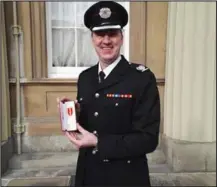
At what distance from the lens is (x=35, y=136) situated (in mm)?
3707

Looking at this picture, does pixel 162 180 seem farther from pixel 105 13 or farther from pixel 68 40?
pixel 105 13

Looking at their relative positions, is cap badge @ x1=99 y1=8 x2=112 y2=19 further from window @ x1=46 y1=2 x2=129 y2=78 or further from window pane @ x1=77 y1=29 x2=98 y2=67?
window pane @ x1=77 y1=29 x2=98 y2=67

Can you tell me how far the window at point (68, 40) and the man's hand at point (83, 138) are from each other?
8.29 feet

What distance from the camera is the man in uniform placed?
1322 millimetres

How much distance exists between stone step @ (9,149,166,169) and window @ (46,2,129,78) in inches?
40.9

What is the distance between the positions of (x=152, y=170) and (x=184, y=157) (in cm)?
40

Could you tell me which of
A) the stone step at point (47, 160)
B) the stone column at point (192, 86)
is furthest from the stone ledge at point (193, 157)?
the stone step at point (47, 160)

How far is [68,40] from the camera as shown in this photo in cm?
386

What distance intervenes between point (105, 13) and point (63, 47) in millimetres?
2541

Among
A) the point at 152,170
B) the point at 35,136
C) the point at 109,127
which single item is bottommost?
the point at 152,170

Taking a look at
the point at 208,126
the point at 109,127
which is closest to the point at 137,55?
the point at 208,126

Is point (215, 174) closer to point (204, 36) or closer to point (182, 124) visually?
point (182, 124)

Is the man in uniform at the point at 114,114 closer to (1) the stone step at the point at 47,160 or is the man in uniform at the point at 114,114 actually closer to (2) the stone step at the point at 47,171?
(2) the stone step at the point at 47,171

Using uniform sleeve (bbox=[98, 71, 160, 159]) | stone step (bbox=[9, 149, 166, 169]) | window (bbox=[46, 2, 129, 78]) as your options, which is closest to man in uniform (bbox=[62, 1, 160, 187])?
uniform sleeve (bbox=[98, 71, 160, 159])
